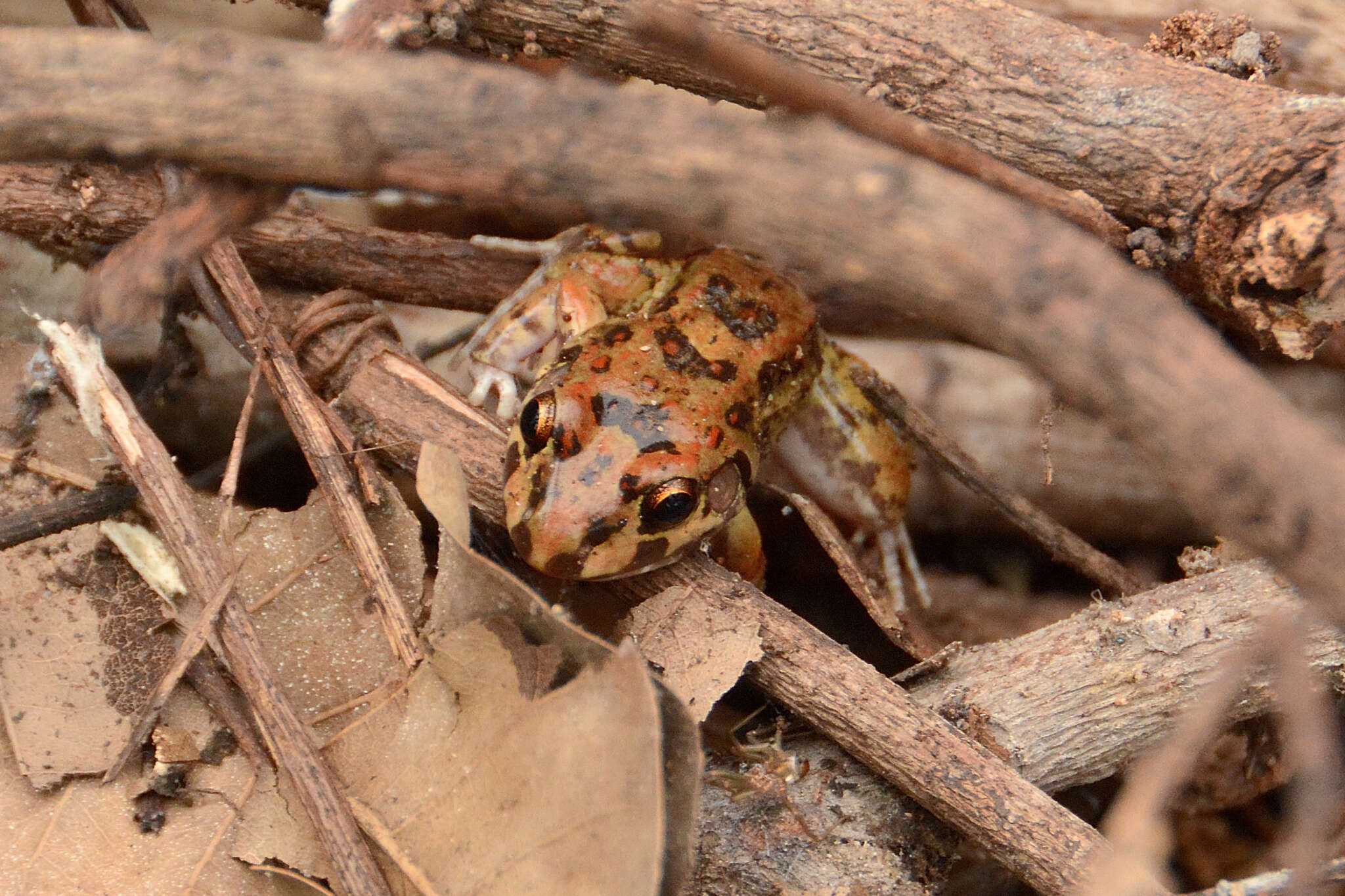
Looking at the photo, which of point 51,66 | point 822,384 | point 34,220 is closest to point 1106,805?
point 822,384

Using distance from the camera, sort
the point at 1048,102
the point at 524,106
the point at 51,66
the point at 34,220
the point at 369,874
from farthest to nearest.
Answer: the point at 34,220 → the point at 1048,102 → the point at 369,874 → the point at 51,66 → the point at 524,106

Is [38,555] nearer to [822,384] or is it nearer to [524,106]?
[524,106]

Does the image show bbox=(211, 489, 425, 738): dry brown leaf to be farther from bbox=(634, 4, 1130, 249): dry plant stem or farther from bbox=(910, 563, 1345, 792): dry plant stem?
bbox=(634, 4, 1130, 249): dry plant stem

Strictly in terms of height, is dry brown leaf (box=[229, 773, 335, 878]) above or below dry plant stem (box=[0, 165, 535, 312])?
below

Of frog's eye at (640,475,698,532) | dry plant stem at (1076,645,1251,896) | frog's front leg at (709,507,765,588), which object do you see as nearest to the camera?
dry plant stem at (1076,645,1251,896)

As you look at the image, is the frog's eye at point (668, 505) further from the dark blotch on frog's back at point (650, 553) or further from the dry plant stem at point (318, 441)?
the dry plant stem at point (318, 441)

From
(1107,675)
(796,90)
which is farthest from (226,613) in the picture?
(1107,675)

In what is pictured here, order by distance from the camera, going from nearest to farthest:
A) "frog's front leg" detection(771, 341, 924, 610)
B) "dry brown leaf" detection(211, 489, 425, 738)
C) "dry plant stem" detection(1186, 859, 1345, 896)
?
"dry plant stem" detection(1186, 859, 1345, 896)
"dry brown leaf" detection(211, 489, 425, 738)
"frog's front leg" detection(771, 341, 924, 610)

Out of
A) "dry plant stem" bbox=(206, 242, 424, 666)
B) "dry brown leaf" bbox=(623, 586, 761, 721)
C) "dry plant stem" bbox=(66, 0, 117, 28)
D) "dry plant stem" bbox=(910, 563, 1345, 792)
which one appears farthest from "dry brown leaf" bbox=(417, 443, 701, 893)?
"dry plant stem" bbox=(66, 0, 117, 28)
